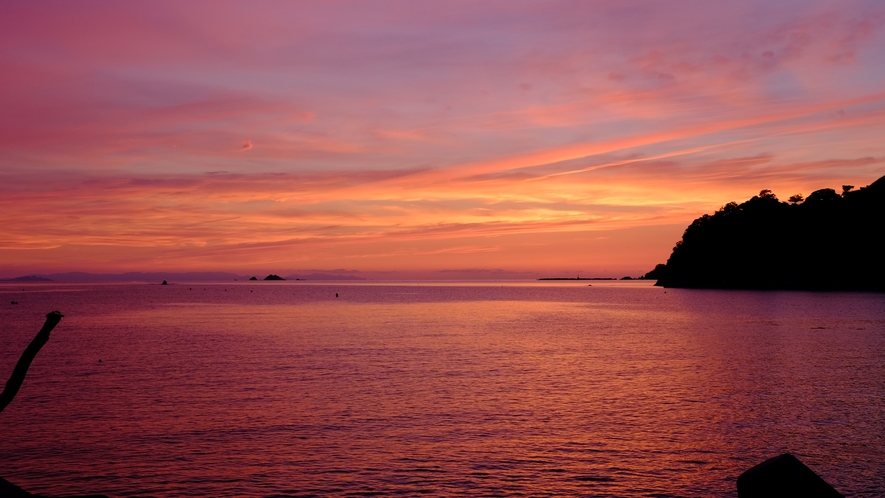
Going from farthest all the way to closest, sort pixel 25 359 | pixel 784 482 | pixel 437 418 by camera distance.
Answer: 1. pixel 437 418
2. pixel 784 482
3. pixel 25 359

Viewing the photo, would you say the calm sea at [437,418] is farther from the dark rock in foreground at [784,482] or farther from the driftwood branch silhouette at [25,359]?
the driftwood branch silhouette at [25,359]

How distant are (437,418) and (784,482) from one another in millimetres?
18586

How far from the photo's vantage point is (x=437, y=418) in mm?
26641

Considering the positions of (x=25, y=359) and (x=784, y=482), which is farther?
(x=784, y=482)

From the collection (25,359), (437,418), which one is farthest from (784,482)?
(437,418)

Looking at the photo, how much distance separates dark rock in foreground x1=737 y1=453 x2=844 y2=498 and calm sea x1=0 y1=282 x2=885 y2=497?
28.9ft

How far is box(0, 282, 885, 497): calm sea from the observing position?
18859 millimetres

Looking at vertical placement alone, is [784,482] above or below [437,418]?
above

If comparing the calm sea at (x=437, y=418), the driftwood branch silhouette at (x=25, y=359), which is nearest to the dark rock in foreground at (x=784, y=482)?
the calm sea at (x=437, y=418)

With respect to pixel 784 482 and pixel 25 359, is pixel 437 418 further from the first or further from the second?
pixel 25 359

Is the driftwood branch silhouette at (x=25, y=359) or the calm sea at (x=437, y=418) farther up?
the driftwood branch silhouette at (x=25, y=359)

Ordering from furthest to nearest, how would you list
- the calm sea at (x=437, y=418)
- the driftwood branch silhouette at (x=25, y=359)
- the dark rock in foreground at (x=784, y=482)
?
the calm sea at (x=437, y=418) < the dark rock in foreground at (x=784, y=482) < the driftwood branch silhouette at (x=25, y=359)

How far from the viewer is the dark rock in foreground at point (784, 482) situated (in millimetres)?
8898

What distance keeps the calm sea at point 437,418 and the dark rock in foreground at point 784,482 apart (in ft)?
28.9
